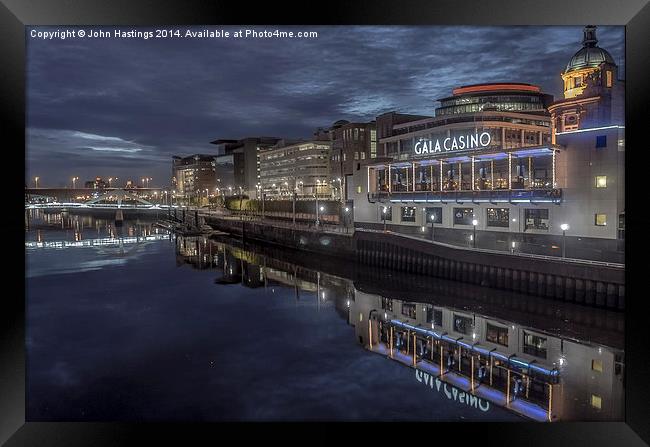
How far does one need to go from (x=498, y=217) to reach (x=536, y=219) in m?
2.88

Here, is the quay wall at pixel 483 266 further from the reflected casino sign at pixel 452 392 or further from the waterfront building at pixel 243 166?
the waterfront building at pixel 243 166

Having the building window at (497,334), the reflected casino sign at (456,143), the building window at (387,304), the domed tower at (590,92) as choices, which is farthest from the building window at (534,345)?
the domed tower at (590,92)

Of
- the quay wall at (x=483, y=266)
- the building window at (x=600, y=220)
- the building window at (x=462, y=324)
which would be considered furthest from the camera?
the building window at (x=600, y=220)

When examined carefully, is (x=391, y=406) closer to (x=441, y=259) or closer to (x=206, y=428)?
(x=206, y=428)

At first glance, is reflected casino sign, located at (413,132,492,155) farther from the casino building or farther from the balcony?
the balcony

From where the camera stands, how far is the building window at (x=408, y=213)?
3206 cm

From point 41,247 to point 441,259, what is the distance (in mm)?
36552

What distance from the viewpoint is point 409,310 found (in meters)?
19.0

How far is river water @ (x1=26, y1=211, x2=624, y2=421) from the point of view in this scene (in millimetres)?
10227

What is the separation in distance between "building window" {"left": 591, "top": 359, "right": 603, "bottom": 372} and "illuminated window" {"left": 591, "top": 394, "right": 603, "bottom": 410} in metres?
1.94

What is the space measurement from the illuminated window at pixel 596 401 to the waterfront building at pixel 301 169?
202 feet


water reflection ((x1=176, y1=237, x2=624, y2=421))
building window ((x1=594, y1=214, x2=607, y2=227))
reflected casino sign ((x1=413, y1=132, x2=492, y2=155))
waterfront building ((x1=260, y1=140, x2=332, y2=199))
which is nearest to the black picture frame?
water reflection ((x1=176, y1=237, x2=624, y2=421))

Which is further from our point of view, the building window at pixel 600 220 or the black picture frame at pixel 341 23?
the building window at pixel 600 220
